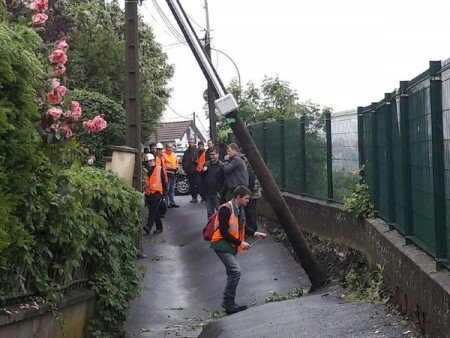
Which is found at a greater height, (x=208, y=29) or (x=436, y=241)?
(x=208, y=29)

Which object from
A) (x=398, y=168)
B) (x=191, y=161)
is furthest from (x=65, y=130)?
(x=191, y=161)

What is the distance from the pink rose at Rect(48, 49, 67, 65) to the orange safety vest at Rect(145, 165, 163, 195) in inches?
427

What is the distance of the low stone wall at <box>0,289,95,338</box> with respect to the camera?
7477 millimetres

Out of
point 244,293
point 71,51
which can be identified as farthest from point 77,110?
point 71,51

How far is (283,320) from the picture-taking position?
1011cm

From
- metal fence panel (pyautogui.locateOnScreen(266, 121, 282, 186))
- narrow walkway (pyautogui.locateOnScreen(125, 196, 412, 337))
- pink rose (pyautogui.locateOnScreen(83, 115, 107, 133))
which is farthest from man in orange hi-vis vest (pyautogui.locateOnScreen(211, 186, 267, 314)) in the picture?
metal fence panel (pyautogui.locateOnScreen(266, 121, 282, 186))

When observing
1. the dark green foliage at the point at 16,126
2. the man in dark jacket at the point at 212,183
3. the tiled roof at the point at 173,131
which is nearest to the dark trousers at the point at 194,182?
the man in dark jacket at the point at 212,183

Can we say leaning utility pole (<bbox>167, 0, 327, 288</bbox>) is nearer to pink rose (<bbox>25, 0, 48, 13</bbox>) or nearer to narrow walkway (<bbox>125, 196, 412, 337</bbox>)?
narrow walkway (<bbox>125, 196, 412, 337</bbox>)

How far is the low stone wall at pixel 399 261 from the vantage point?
22.6 ft

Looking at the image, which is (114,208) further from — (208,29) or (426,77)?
(208,29)

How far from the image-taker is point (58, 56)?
8.80 meters

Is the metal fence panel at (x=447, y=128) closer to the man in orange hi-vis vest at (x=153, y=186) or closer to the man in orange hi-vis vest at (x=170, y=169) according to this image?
the man in orange hi-vis vest at (x=153, y=186)

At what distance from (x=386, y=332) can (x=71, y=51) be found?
58.6 ft

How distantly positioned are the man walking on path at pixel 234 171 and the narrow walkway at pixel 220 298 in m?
1.25
